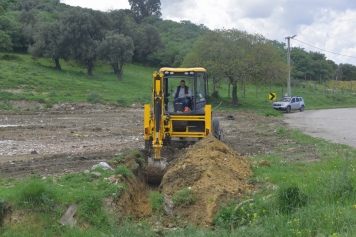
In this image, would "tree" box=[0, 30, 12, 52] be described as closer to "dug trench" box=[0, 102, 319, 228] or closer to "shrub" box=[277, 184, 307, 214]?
"dug trench" box=[0, 102, 319, 228]

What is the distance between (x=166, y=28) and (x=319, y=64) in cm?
3677

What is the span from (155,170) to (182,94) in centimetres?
351

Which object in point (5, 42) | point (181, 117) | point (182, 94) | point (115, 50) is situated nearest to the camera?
point (181, 117)

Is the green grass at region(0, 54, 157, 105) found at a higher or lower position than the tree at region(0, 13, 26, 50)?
lower

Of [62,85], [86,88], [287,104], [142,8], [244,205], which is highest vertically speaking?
[142,8]

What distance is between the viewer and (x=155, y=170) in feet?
36.9

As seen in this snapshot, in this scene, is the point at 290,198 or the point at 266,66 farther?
the point at 266,66

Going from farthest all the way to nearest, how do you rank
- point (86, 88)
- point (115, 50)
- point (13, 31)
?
point (13, 31)
point (115, 50)
point (86, 88)

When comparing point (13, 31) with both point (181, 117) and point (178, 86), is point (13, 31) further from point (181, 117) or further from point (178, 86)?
point (181, 117)

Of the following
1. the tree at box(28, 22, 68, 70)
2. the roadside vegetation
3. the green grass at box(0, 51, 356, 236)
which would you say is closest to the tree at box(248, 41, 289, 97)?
the roadside vegetation

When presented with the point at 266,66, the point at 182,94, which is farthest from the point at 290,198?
the point at 266,66

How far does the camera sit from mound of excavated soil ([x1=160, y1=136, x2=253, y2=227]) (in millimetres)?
8148

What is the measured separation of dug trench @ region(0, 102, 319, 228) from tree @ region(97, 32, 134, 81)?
1211 inches

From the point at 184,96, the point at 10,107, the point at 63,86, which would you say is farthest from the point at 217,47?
the point at 184,96
